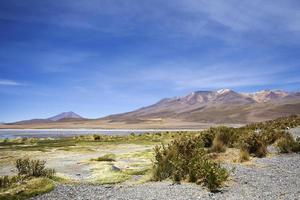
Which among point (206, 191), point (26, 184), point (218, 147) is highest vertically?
point (218, 147)

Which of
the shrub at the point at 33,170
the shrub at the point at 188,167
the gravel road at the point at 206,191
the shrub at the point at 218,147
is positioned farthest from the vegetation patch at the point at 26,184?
the shrub at the point at 218,147

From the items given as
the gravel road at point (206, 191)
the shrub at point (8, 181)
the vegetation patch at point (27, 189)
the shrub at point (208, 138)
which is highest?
the shrub at point (208, 138)

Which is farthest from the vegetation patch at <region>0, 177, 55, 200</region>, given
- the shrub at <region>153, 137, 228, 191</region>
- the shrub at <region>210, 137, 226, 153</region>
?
the shrub at <region>210, 137, 226, 153</region>

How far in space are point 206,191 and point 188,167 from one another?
2461mm

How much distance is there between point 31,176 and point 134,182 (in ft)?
14.2

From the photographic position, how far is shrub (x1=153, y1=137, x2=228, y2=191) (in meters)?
13.7

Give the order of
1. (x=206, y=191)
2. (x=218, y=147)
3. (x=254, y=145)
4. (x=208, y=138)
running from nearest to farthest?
(x=206, y=191) → (x=254, y=145) → (x=218, y=147) → (x=208, y=138)

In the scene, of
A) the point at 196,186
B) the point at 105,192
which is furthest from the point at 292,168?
the point at 105,192

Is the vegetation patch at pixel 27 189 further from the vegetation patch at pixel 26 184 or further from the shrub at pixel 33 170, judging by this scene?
the shrub at pixel 33 170

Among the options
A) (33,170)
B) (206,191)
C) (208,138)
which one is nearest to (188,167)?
(206,191)

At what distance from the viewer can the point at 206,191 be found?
13148 mm

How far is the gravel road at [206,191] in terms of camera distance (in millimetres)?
12352

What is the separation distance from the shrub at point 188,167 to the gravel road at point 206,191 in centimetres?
42

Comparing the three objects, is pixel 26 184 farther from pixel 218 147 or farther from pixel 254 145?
pixel 218 147
